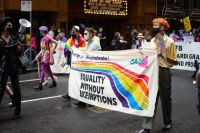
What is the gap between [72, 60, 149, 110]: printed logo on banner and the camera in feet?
20.2

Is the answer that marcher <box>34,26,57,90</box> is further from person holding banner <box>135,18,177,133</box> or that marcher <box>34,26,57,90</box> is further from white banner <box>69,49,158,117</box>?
person holding banner <box>135,18,177,133</box>

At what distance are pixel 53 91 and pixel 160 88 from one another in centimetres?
468

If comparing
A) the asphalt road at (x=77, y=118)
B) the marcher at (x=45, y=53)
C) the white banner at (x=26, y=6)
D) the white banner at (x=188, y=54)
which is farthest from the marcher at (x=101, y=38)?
the asphalt road at (x=77, y=118)

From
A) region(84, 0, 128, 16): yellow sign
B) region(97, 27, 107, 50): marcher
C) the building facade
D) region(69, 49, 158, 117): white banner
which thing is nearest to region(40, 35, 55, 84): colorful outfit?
region(69, 49, 158, 117): white banner

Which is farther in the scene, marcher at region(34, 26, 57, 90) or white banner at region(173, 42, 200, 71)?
white banner at region(173, 42, 200, 71)

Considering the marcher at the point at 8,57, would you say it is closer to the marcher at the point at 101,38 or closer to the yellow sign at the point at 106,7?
the marcher at the point at 101,38

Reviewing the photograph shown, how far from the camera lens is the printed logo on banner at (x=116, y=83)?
615 centimetres

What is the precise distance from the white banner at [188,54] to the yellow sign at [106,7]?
11.6 metres

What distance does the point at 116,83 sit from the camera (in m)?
6.63

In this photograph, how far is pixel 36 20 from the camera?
22.7m


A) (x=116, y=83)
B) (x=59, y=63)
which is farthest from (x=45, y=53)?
(x=116, y=83)

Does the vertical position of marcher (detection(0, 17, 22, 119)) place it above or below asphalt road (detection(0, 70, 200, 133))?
above

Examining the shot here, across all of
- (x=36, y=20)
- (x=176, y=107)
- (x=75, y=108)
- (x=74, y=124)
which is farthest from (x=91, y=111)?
(x=36, y=20)

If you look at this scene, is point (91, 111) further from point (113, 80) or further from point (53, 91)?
point (53, 91)
